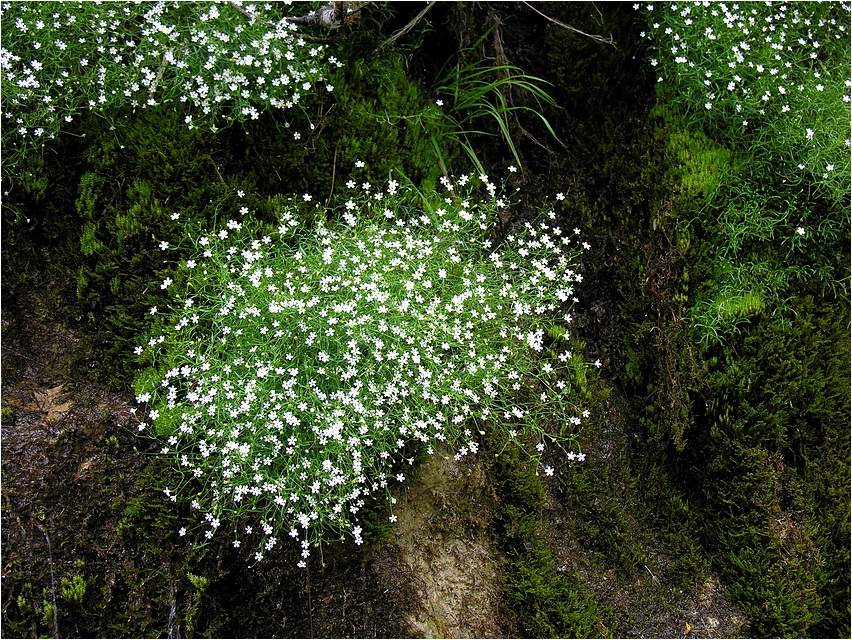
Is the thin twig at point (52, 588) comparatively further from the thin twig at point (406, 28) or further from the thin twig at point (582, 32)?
the thin twig at point (582, 32)

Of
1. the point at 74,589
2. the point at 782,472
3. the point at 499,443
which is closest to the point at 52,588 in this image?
the point at 74,589

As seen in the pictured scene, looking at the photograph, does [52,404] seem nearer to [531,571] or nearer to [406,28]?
[531,571]

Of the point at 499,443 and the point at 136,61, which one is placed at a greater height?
the point at 136,61

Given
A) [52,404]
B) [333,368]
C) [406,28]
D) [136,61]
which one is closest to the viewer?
[333,368]

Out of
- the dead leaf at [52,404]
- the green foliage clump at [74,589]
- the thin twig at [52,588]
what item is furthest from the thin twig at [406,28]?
the green foliage clump at [74,589]

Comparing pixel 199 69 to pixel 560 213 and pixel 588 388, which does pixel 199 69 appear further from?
pixel 588 388

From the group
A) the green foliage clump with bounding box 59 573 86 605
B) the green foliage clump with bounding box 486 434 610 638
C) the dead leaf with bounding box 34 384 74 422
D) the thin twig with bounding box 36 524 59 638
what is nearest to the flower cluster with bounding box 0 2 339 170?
the dead leaf with bounding box 34 384 74 422

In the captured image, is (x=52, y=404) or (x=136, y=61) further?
(x=136, y=61)
